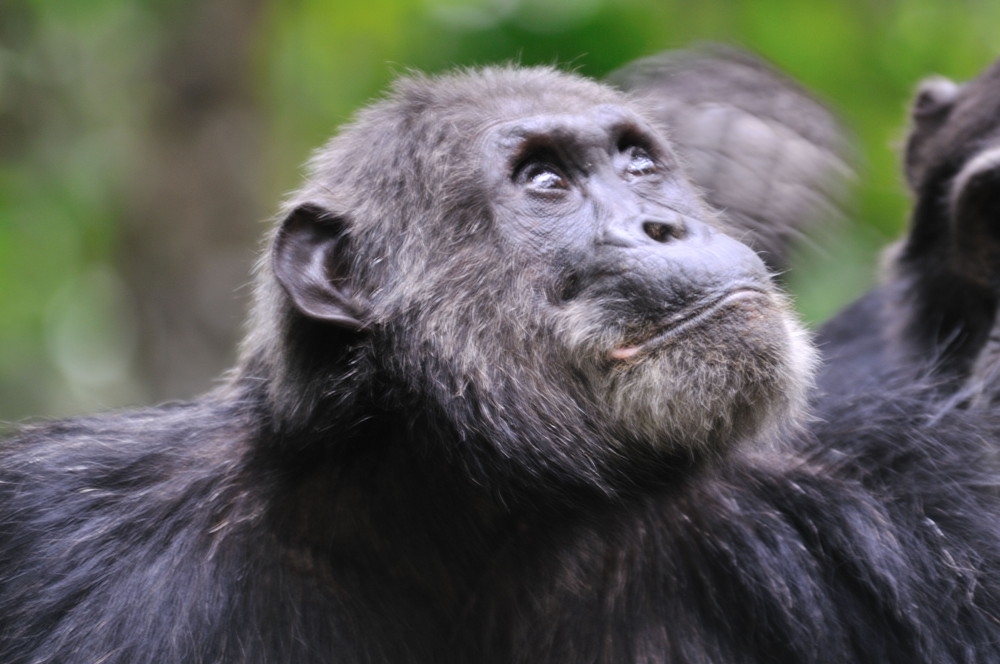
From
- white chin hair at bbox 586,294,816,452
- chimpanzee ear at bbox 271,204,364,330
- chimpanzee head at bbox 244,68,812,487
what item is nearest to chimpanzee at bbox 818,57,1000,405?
white chin hair at bbox 586,294,816,452

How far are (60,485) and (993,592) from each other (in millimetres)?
2609

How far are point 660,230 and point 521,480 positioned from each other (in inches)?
29.1

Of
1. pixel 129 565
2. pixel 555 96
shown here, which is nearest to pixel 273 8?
pixel 555 96

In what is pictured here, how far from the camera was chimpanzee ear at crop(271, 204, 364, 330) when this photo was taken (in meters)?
3.48

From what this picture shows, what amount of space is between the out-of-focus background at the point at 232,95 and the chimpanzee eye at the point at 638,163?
11.3ft

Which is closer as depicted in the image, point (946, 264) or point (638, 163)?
point (638, 163)

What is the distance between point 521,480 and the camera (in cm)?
341

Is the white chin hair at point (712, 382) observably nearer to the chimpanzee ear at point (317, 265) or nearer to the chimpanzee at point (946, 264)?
the chimpanzee ear at point (317, 265)

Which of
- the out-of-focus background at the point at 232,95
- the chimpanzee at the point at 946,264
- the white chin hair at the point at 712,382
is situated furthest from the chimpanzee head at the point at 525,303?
the out-of-focus background at the point at 232,95

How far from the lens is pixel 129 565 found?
140 inches

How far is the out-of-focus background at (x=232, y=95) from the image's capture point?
8062 mm

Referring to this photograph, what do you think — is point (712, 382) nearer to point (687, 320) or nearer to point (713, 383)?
point (713, 383)

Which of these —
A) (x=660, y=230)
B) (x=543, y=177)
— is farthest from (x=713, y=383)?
(x=543, y=177)

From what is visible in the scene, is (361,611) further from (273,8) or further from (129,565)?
(273,8)
